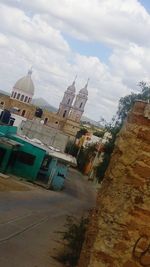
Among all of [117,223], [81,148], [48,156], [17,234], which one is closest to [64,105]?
[81,148]

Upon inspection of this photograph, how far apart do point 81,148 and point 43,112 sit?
1222 cm

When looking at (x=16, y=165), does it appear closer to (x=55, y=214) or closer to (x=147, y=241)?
(x=55, y=214)

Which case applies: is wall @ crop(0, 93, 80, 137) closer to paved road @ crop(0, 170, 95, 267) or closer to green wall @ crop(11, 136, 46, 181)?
green wall @ crop(11, 136, 46, 181)

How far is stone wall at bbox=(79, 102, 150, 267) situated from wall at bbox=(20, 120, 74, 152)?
40334mm

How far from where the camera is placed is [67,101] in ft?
317

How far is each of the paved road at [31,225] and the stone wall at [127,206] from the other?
23.7ft

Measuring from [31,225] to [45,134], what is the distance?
93.5 ft

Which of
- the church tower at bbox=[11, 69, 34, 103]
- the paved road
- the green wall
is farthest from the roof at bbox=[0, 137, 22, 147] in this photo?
the church tower at bbox=[11, 69, 34, 103]

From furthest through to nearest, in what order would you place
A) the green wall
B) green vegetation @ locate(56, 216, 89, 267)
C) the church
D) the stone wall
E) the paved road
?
the church → the green wall → green vegetation @ locate(56, 216, 89, 267) → the paved road → the stone wall

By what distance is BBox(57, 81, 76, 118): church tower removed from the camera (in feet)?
311

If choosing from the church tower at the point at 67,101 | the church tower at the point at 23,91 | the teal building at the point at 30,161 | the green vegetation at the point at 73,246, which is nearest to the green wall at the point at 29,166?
the teal building at the point at 30,161

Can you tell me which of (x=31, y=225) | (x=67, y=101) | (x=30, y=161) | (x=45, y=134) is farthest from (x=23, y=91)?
(x=31, y=225)

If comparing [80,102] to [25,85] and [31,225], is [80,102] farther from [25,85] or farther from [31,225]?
[31,225]

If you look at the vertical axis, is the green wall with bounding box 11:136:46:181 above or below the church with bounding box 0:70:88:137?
below
